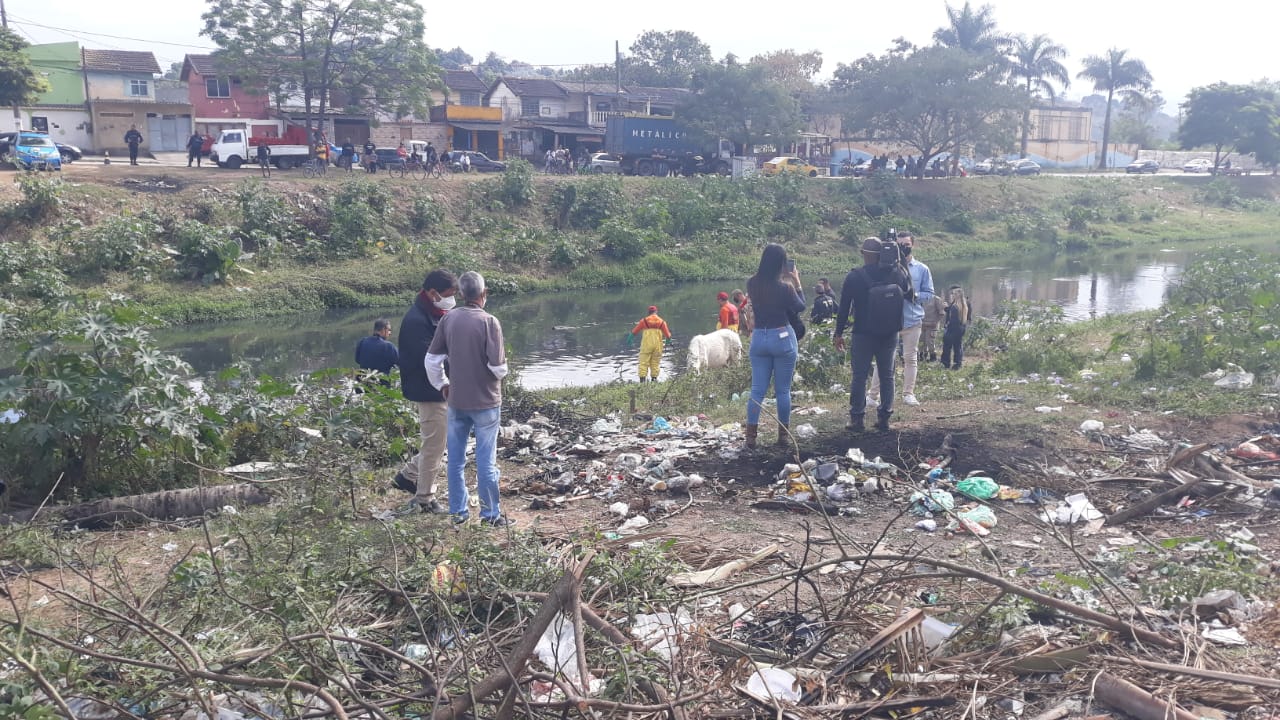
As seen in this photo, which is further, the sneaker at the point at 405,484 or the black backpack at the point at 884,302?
the black backpack at the point at 884,302

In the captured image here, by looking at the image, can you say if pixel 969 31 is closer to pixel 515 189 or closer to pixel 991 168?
pixel 991 168

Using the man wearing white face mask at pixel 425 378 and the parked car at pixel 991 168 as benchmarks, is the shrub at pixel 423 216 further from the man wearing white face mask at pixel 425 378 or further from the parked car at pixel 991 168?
the parked car at pixel 991 168

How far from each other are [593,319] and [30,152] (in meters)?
17.4

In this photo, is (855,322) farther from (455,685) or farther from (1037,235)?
(1037,235)

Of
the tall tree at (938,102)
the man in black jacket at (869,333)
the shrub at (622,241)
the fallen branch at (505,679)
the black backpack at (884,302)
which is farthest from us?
the tall tree at (938,102)

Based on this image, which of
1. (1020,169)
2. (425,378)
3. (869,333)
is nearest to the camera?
(425,378)

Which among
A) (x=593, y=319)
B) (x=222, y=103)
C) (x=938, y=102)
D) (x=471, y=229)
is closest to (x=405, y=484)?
(x=593, y=319)

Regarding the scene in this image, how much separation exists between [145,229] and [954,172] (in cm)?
3633

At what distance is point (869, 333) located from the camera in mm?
7738

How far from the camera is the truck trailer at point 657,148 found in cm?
4316

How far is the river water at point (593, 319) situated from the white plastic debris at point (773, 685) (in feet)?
30.3

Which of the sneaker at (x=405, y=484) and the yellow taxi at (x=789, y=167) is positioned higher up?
the yellow taxi at (x=789, y=167)

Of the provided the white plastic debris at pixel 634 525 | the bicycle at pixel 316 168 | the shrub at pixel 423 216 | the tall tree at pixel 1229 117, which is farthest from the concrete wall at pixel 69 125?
the tall tree at pixel 1229 117

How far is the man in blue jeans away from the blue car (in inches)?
1006
